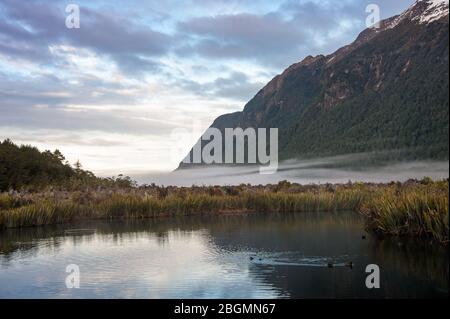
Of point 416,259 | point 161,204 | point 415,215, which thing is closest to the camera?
point 416,259

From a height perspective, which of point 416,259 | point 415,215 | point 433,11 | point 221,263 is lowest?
point 221,263

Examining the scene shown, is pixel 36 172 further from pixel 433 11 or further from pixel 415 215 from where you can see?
pixel 433 11

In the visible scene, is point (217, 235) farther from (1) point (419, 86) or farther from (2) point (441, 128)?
(1) point (419, 86)

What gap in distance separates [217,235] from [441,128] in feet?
181

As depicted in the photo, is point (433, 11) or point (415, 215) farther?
point (433, 11)

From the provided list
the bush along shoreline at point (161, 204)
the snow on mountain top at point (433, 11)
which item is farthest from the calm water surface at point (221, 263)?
the snow on mountain top at point (433, 11)

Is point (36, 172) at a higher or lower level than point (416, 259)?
higher

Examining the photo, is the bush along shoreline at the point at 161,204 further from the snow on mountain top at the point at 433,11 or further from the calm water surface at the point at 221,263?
the snow on mountain top at the point at 433,11

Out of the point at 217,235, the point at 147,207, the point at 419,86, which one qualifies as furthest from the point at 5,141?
the point at 419,86

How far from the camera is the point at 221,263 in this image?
16109 millimetres

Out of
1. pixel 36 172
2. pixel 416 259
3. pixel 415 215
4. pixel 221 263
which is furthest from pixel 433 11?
pixel 221 263

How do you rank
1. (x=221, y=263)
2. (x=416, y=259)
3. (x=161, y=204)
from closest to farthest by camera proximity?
1. (x=416, y=259)
2. (x=221, y=263)
3. (x=161, y=204)

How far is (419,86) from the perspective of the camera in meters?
88.1

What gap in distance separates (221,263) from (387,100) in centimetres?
9899
